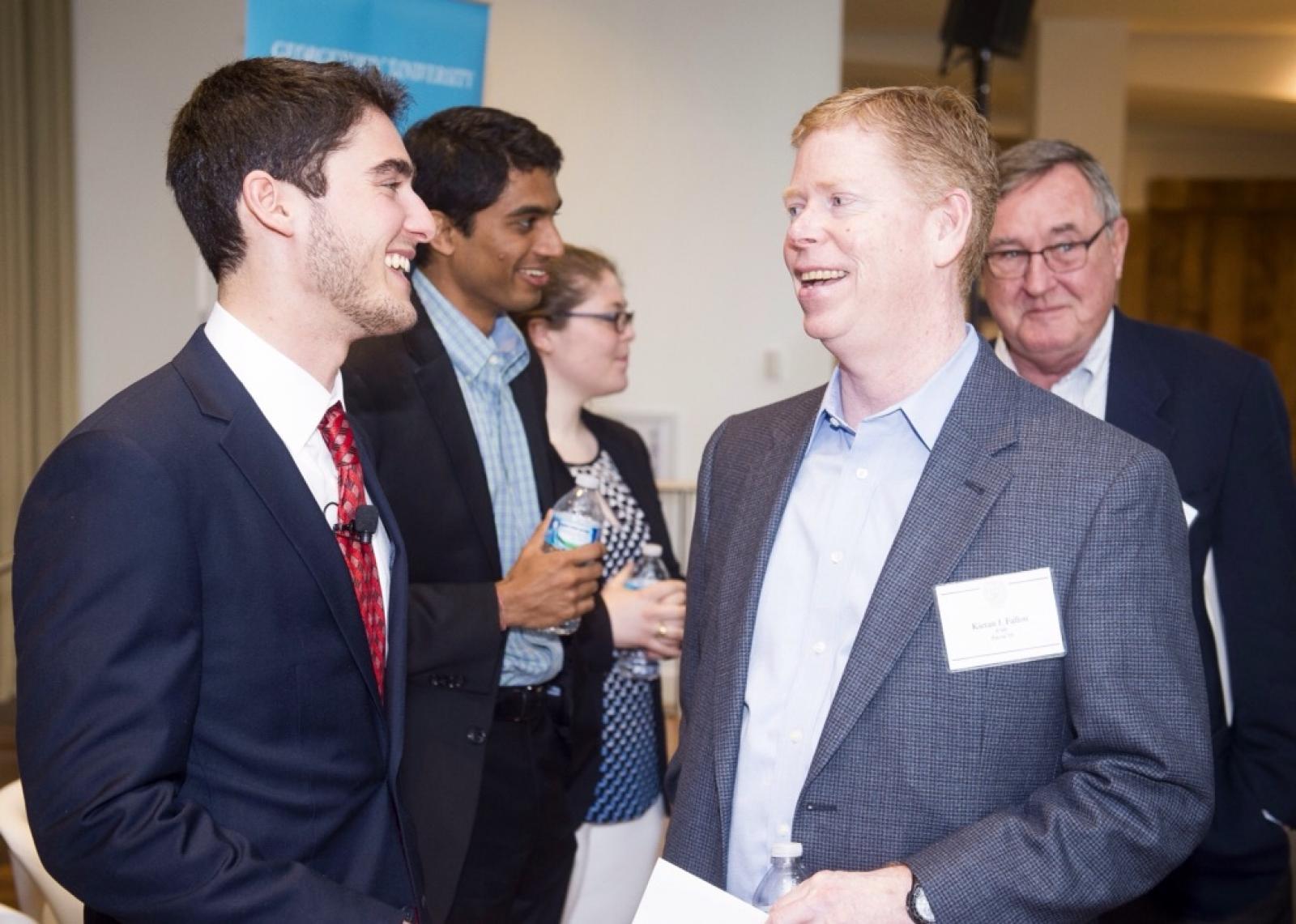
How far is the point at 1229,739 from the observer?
211 cm

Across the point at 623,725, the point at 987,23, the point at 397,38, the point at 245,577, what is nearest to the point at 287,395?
the point at 245,577

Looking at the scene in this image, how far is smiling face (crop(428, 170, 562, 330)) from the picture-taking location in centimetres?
244

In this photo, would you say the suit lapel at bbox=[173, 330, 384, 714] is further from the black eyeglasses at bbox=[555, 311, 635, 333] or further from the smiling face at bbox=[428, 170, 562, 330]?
the black eyeglasses at bbox=[555, 311, 635, 333]

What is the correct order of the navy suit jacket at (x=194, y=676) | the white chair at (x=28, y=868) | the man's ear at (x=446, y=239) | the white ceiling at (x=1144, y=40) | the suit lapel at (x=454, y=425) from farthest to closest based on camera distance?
the white ceiling at (x=1144, y=40) → the man's ear at (x=446, y=239) → the suit lapel at (x=454, y=425) → the white chair at (x=28, y=868) → the navy suit jacket at (x=194, y=676)

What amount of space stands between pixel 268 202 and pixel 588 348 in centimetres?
144

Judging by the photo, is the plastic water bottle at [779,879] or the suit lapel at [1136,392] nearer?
the plastic water bottle at [779,879]

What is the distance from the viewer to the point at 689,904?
1.34 meters

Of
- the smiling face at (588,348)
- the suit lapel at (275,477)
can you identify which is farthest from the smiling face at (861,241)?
the smiling face at (588,348)

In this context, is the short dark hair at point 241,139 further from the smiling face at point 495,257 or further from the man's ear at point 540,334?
the man's ear at point 540,334

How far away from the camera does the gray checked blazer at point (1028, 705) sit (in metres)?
1.31

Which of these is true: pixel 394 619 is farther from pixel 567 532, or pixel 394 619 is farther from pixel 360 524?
pixel 567 532

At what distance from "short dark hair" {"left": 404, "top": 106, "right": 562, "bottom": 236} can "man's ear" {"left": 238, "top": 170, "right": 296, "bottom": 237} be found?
0.94 metres

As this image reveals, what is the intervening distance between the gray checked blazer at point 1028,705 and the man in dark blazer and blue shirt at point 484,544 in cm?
76

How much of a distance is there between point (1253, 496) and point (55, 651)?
1.81 metres
